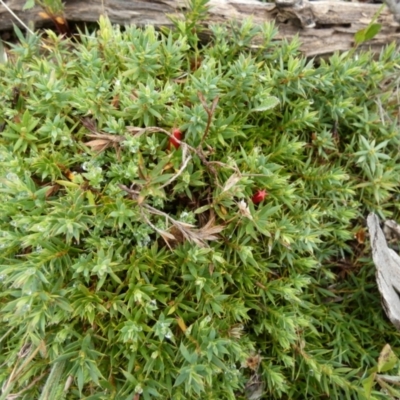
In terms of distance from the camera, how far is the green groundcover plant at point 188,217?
6.86 feet

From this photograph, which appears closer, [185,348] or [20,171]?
[185,348]

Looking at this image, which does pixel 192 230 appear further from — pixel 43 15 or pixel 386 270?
pixel 43 15

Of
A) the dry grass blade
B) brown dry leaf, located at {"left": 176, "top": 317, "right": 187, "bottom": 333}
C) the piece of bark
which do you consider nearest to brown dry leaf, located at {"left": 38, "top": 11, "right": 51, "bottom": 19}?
the dry grass blade

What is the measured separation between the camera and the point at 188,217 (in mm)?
2189

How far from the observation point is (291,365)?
2422mm

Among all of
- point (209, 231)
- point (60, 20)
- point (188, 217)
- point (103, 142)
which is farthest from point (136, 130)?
point (60, 20)

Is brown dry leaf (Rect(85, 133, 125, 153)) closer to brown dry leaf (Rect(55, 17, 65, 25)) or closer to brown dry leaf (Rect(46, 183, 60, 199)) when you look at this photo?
brown dry leaf (Rect(46, 183, 60, 199))

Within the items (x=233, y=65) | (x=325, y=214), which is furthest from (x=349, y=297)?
(x=233, y=65)

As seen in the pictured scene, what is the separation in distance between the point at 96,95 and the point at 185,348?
4.10ft

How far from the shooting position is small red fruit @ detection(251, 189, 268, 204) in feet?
7.41

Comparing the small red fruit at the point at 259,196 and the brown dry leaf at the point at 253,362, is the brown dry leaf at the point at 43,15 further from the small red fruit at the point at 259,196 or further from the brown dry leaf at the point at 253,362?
the brown dry leaf at the point at 253,362

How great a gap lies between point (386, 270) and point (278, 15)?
5.32 feet

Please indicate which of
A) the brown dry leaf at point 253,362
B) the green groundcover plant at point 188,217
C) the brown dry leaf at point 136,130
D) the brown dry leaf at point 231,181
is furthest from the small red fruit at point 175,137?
the brown dry leaf at point 253,362

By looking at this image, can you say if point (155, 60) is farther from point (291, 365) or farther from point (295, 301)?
point (291, 365)
